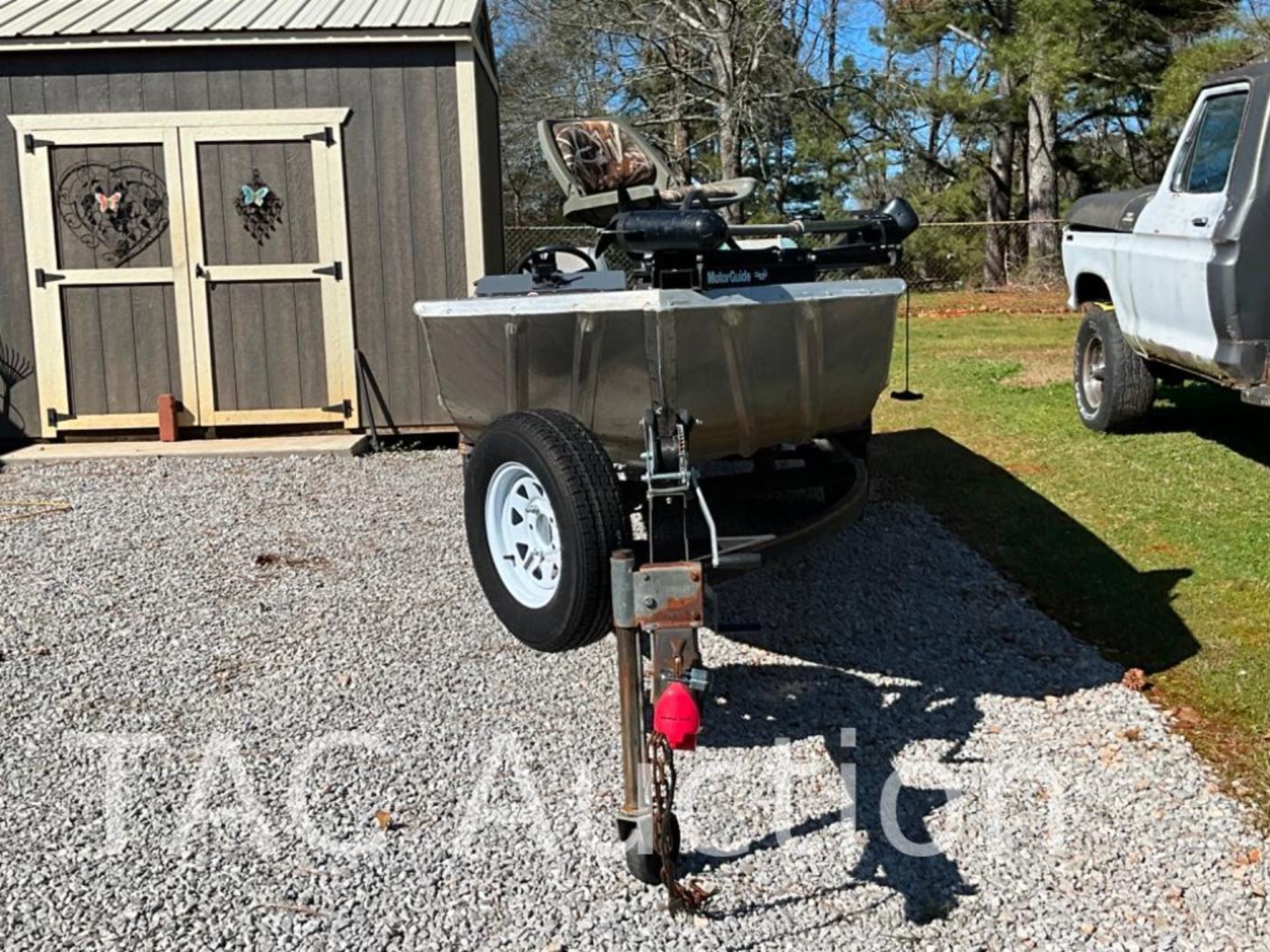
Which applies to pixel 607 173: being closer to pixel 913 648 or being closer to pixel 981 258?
pixel 913 648

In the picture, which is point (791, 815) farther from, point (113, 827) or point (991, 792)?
point (113, 827)

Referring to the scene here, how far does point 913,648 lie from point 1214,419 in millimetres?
4933

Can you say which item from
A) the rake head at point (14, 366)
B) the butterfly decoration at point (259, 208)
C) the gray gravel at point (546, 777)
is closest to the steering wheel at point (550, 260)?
the gray gravel at point (546, 777)

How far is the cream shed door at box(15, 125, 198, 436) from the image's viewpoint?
8.70 m

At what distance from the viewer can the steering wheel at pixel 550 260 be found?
4879 millimetres

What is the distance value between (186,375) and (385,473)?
1820 millimetres

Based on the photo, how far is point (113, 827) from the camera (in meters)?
3.49

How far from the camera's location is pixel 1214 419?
8.73m

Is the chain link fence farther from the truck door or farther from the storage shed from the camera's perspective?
the truck door

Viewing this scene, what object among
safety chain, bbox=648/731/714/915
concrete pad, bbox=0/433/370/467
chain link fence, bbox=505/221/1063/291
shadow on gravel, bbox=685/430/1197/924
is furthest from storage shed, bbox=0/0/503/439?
chain link fence, bbox=505/221/1063/291

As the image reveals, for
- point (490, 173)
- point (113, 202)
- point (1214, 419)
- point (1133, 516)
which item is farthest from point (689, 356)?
point (490, 173)

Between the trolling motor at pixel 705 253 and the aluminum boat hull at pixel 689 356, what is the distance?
12 centimetres

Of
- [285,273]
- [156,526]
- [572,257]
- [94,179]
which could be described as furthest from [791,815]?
[94,179]

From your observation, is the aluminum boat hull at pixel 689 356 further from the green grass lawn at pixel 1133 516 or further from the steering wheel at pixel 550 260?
the green grass lawn at pixel 1133 516
